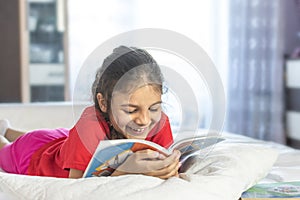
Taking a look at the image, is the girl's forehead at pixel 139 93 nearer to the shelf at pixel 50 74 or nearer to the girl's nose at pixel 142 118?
the girl's nose at pixel 142 118

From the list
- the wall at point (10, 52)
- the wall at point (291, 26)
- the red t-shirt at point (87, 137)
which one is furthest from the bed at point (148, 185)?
the wall at point (291, 26)

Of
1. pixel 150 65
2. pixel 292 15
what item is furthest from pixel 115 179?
pixel 292 15

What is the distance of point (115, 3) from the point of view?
369 cm

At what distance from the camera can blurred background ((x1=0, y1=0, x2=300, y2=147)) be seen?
3.52 m

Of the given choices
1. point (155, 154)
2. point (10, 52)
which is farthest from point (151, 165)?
point (10, 52)

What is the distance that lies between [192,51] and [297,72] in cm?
275

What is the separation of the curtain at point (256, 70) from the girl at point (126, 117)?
9.27ft

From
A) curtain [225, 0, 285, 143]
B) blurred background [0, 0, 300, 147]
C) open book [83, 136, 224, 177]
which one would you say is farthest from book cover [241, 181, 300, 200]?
curtain [225, 0, 285, 143]

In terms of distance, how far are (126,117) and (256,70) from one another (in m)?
2.99

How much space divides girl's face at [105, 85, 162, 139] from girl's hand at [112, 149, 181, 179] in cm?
8

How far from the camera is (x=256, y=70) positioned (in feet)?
12.9

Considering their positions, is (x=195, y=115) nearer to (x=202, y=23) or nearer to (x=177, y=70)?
(x=177, y=70)

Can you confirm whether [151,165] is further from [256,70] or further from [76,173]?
[256,70]

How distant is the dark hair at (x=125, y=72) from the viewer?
1.07 meters
